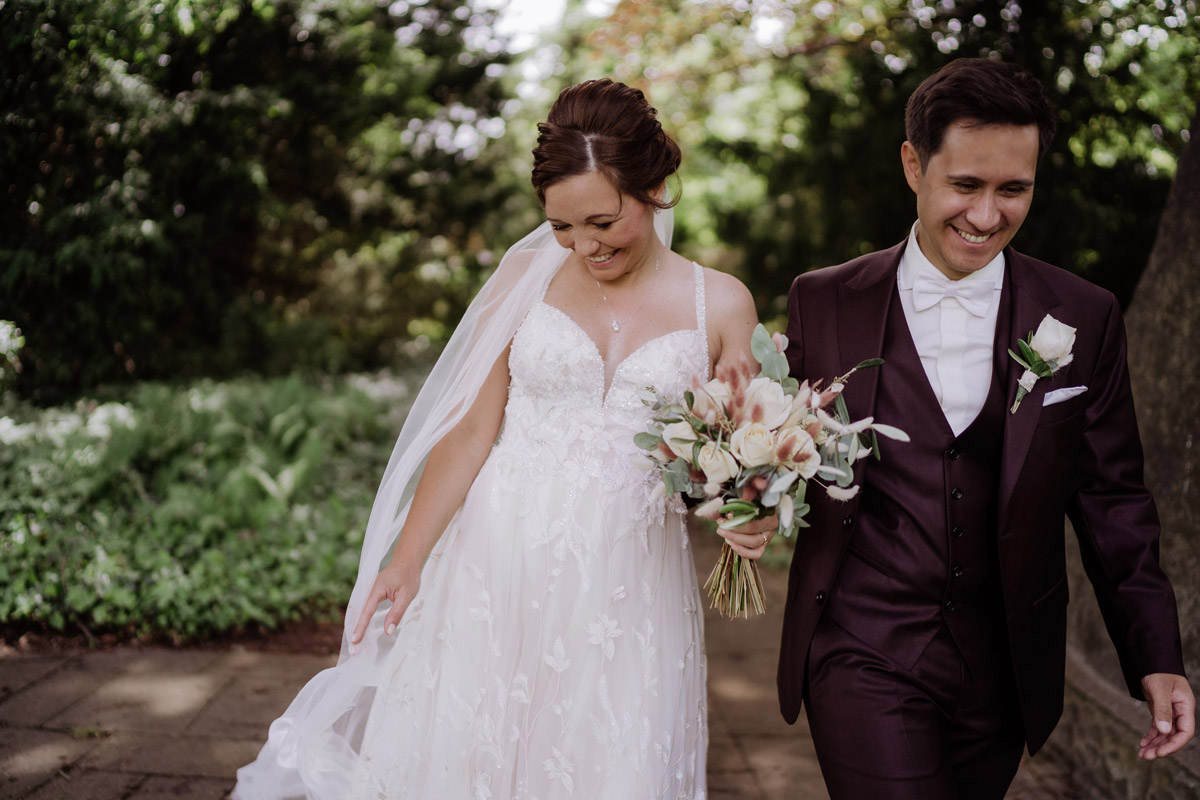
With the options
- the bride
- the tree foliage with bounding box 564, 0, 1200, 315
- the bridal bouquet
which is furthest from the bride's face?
the tree foliage with bounding box 564, 0, 1200, 315

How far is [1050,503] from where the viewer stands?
218cm

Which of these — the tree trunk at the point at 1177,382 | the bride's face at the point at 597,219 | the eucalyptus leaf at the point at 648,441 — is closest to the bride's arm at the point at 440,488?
the bride's face at the point at 597,219

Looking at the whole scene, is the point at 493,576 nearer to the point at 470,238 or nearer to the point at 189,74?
the point at 189,74

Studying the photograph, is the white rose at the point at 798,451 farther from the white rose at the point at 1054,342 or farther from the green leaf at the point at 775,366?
the white rose at the point at 1054,342

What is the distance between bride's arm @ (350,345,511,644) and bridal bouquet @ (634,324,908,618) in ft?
2.48

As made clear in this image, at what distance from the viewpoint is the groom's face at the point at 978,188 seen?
2.08 meters

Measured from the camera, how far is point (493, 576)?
2676 mm

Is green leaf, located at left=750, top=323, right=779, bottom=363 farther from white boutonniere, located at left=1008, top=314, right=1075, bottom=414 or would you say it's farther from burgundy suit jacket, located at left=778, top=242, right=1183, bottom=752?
white boutonniere, located at left=1008, top=314, right=1075, bottom=414

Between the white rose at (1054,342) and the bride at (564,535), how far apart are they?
0.75 m

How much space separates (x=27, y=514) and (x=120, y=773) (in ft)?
6.90

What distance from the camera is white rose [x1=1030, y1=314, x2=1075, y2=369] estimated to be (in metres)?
2.08

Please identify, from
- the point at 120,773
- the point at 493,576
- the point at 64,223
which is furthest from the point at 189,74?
the point at 493,576

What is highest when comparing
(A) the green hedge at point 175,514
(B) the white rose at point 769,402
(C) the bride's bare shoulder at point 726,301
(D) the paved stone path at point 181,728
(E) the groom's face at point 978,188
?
(E) the groom's face at point 978,188

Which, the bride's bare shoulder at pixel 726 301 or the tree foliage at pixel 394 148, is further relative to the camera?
the tree foliage at pixel 394 148
